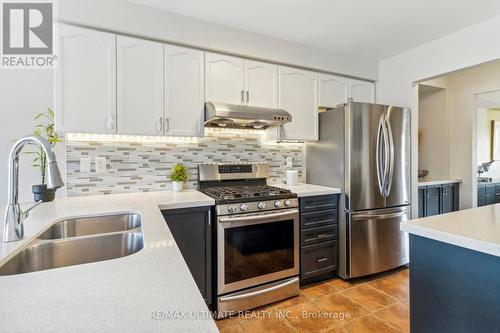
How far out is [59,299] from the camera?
23.5 inches

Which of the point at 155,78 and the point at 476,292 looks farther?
the point at 155,78

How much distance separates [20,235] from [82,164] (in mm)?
1289

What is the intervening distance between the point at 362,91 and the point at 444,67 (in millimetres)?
823

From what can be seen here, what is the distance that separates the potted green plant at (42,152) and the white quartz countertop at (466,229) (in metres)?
2.36

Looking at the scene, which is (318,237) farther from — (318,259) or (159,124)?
(159,124)

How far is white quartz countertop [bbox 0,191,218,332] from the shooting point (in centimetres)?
50

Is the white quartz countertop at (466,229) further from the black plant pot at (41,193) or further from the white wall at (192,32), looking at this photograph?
the black plant pot at (41,193)

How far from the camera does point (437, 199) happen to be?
10.4 ft

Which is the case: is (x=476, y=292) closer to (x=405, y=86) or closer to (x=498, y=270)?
(x=498, y=270)

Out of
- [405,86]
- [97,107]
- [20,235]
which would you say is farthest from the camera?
[405,86]

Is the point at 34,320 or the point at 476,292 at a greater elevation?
the point at 34,320

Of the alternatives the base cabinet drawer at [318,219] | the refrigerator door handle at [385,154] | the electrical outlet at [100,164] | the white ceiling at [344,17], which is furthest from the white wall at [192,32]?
the base cabinet drawer at [318,219]

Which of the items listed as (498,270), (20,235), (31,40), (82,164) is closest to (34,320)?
(20,235)

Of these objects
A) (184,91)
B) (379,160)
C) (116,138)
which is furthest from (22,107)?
(379,160)
